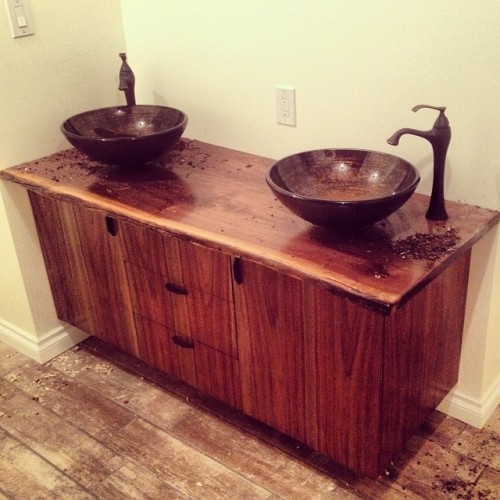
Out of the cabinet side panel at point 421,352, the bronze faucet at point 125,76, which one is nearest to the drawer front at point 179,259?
Result: the cabinet side panel at point 421,352

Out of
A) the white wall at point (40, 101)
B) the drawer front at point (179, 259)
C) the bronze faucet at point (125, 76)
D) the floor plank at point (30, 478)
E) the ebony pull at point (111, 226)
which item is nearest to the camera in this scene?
the drawer front at point (179, 259)

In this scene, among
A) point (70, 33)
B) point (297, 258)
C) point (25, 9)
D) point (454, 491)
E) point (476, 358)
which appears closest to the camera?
point (297, 258)

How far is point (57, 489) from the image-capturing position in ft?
5.93

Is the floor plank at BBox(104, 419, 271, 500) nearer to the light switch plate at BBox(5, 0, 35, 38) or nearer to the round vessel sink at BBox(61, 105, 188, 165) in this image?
the round vessel sink at BBox(61, 105, 188, 165)

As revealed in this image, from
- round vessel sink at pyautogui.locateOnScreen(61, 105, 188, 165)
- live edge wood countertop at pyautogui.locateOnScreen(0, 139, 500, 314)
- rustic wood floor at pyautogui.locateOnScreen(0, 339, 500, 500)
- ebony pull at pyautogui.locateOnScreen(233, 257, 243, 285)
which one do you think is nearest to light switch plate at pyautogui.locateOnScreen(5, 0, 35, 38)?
round vessel sink at pyautogui.locateOnScreen(61, 105, 188, 165)

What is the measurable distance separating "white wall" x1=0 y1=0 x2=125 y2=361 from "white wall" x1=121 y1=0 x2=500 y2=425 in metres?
0.13

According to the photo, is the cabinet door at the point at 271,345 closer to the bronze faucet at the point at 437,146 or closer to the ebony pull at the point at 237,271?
A: the ebony pull at the point at 237,271

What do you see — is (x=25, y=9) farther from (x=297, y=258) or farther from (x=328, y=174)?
(x=297, y=258)

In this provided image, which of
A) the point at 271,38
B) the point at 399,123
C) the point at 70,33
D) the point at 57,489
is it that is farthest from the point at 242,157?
the point at 57,489

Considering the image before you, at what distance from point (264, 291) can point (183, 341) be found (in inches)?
16.7

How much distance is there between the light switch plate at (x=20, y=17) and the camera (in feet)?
6.49

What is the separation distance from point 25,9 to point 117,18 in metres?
0.37

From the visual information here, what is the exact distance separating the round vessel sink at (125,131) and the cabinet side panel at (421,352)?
0.92 meters

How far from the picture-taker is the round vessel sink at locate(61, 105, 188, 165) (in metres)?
1.92
